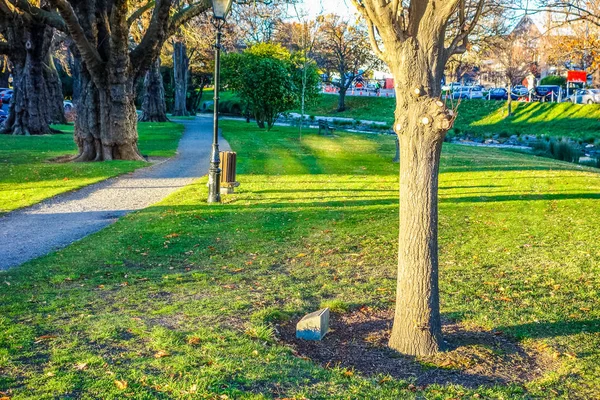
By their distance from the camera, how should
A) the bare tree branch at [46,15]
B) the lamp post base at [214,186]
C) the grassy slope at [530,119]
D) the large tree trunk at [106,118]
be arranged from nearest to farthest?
the lamp post base at [214,186], the bare tree branch at [46,15], the large tree trunk at [106,118], the grassy slope at [530,119]

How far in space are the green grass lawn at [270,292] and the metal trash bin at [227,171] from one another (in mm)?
348

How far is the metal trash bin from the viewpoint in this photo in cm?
1460

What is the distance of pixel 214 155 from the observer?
13852mm

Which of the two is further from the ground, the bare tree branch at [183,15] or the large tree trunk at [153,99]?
the bare tree branch at [183,15]

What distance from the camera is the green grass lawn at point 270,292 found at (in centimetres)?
470

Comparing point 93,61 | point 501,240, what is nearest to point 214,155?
point 501,240

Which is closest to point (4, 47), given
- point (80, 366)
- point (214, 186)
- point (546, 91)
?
point (214, 186)

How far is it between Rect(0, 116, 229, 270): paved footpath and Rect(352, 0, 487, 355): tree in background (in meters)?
5.33

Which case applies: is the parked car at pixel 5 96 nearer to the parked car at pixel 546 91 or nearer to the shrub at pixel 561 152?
the shrub at pixel 561 152

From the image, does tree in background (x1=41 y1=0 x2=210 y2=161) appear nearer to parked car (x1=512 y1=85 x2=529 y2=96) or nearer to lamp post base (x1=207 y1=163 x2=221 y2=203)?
lamp post base (x1=207 y1=163 x2=221 y2=203)

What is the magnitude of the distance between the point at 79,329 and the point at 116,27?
1552cm

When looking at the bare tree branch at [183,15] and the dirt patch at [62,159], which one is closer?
the bare tree branch at [183,15]

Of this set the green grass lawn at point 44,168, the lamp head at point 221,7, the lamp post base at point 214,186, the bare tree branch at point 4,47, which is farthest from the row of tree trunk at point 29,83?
the lamp head at point 221,7

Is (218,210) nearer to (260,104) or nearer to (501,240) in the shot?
(501,240)
